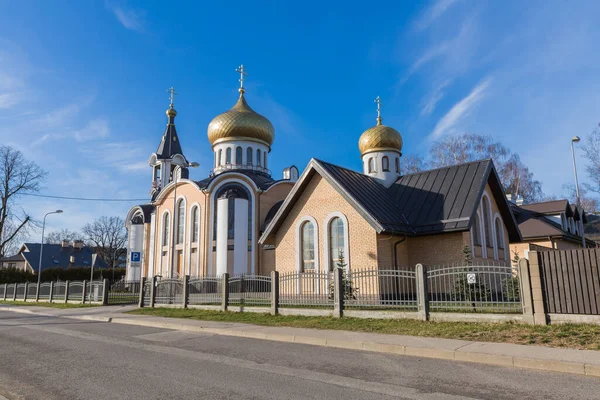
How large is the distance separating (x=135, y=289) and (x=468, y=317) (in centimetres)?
2267

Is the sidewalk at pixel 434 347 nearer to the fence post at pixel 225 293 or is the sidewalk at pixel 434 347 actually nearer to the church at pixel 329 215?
the fence post at pixel 225 293

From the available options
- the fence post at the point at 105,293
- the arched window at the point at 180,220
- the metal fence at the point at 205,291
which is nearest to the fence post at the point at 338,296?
the metal fence at the point at 205,291

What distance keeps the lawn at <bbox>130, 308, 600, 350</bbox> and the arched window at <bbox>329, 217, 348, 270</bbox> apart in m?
5.05

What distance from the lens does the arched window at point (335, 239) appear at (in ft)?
62.3

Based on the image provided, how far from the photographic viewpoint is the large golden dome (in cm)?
3369

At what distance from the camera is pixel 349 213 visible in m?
18.7

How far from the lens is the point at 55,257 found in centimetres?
5894

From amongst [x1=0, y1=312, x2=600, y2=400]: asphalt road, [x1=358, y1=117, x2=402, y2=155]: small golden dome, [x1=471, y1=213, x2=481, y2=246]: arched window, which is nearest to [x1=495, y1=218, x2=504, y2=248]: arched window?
[x1=471, y1=213, x2=481, y2=246]: arched window

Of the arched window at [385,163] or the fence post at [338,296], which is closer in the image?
the fence post at [338,296]

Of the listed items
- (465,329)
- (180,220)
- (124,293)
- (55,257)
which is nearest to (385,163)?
(180,220)

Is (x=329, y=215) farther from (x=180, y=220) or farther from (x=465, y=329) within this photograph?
(x=180, y=220)

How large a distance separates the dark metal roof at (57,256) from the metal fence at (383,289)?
47.4 meters

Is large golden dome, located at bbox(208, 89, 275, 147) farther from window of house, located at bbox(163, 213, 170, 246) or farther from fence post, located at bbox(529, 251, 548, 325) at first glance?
fence post, located at bbox(529, 251, 548, 325)

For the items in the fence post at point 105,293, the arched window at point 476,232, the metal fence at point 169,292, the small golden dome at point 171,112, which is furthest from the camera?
the small golden dome at point 171,112
